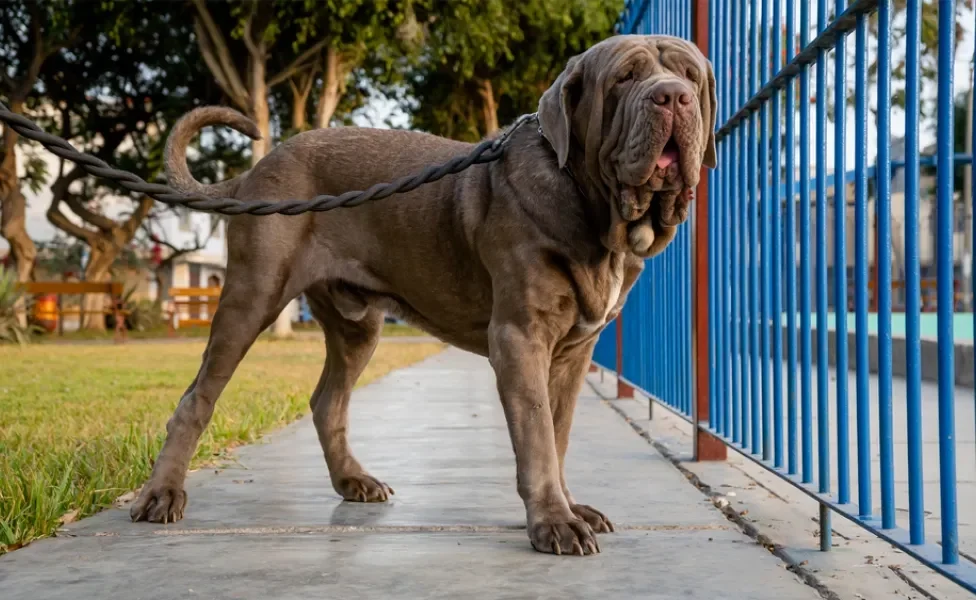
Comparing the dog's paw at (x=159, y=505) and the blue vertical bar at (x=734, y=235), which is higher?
the blue vertical bar at (x=734, y=235)

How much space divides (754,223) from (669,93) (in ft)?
4.08

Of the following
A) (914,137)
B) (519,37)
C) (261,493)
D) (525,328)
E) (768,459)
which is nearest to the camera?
(914,137)

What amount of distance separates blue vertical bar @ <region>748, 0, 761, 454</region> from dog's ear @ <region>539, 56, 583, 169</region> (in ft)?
3.28

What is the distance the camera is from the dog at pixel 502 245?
3.28 metres

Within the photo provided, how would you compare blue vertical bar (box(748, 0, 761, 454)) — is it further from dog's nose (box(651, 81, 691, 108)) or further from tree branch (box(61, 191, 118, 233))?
tree branch (box(61, 191, 118, 233))

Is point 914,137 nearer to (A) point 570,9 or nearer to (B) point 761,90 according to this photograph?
(B) point 761,90

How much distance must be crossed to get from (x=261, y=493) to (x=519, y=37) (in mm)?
16529

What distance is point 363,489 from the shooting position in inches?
164

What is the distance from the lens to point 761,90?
4031 mm

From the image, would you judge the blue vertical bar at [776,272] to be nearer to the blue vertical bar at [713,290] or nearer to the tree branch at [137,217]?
the blue vertical bar at [713,290]

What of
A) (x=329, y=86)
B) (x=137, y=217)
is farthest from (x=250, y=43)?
(x=137, y=217)

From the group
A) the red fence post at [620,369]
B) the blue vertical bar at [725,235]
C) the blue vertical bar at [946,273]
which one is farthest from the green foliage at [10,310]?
the blue vertical bar at [946,273]

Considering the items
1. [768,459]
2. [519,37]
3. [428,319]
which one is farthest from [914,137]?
[519,37]

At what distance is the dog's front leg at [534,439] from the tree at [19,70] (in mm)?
20078
